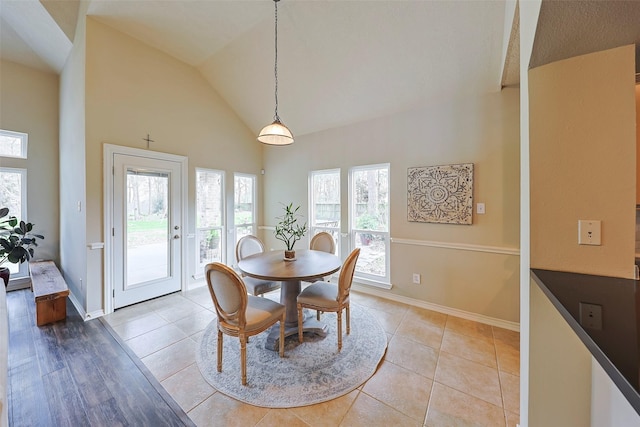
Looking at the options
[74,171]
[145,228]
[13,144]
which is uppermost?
[13,144]

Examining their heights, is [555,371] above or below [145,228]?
below

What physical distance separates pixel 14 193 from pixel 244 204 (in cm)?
329

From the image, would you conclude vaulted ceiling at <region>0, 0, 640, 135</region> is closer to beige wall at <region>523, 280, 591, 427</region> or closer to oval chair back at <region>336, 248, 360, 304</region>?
beige wall at <region>523, 280, 591, 427</region>

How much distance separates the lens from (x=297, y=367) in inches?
78.4

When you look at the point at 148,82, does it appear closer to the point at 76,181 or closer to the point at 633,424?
the point at 76,181

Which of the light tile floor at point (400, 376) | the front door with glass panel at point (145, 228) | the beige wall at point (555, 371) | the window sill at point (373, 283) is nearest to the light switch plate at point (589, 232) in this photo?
the beige wall at point (555, 371)

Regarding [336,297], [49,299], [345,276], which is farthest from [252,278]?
[49,299]

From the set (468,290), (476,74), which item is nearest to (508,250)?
(468,290)

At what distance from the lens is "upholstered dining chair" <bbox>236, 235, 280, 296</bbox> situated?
269 centimetres

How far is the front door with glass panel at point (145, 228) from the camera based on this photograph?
3.00m

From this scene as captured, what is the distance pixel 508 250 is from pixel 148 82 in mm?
4894

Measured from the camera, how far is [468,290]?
283cm

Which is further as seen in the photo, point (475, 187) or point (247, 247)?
point (247, 247)

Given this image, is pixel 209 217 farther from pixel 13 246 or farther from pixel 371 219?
pixel 371 219
